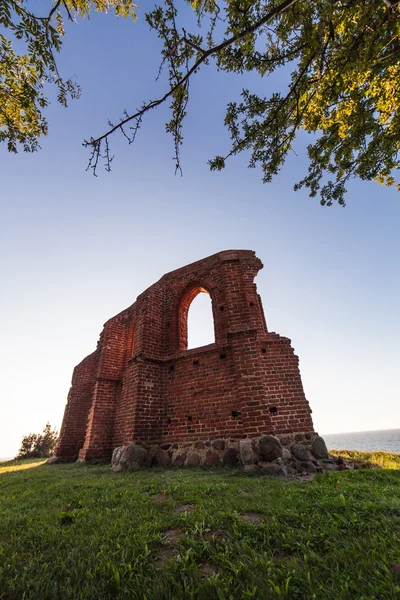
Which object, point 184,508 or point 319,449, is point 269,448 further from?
point 184,508

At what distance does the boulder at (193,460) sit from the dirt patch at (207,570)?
14.9ft

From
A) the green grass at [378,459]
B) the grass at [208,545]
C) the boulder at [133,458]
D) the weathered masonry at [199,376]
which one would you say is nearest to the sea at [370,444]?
the green grass at [378,459]

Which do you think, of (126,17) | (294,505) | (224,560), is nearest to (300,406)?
(294,505)

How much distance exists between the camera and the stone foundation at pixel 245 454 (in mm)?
5297

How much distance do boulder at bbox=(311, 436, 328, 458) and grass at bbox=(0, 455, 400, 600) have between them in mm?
1942

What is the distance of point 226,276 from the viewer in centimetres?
780

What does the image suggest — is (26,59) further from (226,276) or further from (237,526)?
(237,526)

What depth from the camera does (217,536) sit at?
7.70 feet

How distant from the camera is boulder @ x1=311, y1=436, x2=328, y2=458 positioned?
18.5 feet

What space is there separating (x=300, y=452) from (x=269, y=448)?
783mm

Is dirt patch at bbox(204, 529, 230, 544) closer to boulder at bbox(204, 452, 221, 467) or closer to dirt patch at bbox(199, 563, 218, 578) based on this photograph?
dirt patch at bbox(199, 563, 218, 578)

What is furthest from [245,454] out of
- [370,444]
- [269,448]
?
[370,444]

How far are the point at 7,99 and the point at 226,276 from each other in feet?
20.6

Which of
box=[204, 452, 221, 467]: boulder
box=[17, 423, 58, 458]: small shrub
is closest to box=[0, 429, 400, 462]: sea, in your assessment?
box=[17, 423, 58, 458]: small shrub
